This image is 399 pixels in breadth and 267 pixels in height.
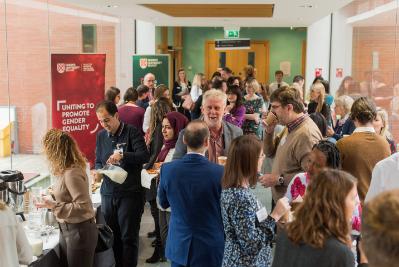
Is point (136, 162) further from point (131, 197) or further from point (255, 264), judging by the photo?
point (255, 264)

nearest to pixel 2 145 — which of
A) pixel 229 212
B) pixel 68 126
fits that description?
pixel 68 126

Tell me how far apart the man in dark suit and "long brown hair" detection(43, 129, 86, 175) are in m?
0.77

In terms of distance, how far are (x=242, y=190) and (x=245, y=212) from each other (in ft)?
0.36

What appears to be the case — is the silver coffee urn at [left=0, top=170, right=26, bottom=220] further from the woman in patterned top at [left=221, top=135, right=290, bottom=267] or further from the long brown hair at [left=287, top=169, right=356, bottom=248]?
the long brown hair at [left=287, top=169, right=356, bottom=248]

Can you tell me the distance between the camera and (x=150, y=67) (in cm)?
1049

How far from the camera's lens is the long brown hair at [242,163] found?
2.74 metres

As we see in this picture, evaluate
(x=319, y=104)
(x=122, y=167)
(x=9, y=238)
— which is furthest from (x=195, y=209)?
(x=319, y=104)

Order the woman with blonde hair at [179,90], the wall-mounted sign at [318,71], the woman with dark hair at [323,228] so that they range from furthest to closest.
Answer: the wall-mounted sign at [318,71]
the woman with blonde hair at [179,90]
the woman with dark hair at [323,228]

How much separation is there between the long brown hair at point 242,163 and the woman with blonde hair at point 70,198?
1218 millimetres

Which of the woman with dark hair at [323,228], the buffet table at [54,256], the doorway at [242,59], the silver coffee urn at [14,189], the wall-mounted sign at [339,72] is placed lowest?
the buffet table at [54,256]

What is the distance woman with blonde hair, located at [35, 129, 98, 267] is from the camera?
11.7 feet

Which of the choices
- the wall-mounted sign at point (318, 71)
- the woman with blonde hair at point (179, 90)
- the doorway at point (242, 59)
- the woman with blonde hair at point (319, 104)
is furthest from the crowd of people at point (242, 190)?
the doorway at point (242, 59)

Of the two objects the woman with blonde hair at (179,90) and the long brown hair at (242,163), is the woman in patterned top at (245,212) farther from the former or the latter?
the woman with blonde hair at (179,90)

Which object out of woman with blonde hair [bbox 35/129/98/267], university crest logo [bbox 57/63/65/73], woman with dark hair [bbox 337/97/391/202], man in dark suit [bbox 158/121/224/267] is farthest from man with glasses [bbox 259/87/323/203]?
university crest logo [bbox 57/63/65/73]
